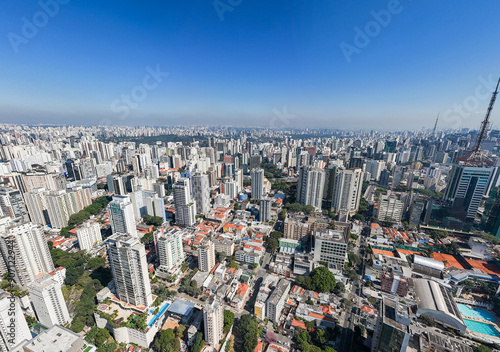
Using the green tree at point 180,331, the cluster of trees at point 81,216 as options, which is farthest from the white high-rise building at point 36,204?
the green tree at point 180,331

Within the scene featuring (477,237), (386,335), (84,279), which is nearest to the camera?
(386,335)

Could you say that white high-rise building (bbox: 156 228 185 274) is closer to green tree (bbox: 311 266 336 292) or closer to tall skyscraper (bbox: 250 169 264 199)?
green tree (bbox: 311 266 336 292)

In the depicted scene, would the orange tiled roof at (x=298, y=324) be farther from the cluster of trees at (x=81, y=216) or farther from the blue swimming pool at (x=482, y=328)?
the cluster of trees at (x=81, y=216)

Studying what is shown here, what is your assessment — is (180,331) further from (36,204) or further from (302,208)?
(36,204)

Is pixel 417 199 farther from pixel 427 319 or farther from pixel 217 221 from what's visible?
pixel 217 221

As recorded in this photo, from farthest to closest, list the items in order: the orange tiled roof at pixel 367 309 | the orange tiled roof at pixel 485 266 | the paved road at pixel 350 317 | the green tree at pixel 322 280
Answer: the orange tiled roof at pixel 485 266 < the green tree at pixel 322 280 < the orange tiled roof at pixel 367 309 < the paved road at pixel 350 317

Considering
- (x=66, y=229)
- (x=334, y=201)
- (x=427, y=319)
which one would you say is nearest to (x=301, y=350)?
(x=427, y=319)

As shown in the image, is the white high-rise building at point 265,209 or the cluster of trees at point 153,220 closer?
the cluster of trees at point 153,220
